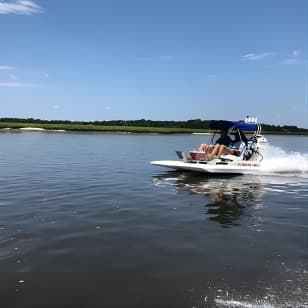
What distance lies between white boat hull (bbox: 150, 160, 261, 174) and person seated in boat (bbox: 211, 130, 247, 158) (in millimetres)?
688

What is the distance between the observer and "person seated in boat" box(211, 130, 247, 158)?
21438 mm

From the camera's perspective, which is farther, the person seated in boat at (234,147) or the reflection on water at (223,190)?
the person seated in boat at (234,147)

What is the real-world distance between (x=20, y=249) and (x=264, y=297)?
4.85 metres

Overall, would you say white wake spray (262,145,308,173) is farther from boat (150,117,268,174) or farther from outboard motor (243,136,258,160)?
outboard motor (243,136,258,160)

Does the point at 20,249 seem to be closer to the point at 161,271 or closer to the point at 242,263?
the point at 161,271

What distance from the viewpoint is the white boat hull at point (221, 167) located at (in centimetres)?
2052

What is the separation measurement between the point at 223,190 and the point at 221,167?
421 cm

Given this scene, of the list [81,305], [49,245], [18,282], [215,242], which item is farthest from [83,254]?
[215,242]

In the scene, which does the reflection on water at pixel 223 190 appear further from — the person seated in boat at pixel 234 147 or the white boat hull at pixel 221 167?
the person seated in boat at pixel 234 147

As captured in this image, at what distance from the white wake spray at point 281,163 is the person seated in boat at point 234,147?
5.68 feet

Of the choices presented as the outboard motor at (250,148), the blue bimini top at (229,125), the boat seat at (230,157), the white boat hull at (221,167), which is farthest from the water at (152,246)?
the blue bimini top at (229,125)

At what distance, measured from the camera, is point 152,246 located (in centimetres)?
877

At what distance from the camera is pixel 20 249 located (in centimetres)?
837

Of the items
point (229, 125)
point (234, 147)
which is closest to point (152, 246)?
point (229, 125)
